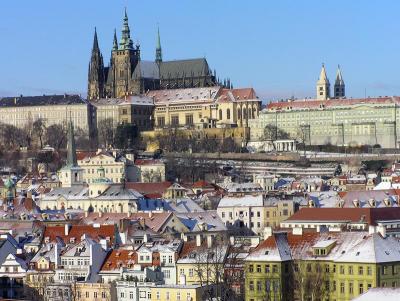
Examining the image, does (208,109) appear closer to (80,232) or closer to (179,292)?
(80,232)

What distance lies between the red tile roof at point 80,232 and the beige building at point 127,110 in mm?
129555

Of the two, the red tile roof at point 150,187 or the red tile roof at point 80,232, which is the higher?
the red tile roof at point 80,232

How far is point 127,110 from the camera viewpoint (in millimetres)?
194000

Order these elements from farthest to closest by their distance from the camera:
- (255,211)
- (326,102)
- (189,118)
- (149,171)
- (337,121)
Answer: (189,118) < (326,102) < (337,121) < (149,171) < (255,211)

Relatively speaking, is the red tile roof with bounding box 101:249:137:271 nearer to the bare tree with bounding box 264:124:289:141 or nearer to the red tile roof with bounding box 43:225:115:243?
the red tile roof with bounding box 43:225:115:243

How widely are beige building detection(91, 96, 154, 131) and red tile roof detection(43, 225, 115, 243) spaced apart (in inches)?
5101

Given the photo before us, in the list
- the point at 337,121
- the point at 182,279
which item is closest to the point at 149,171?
the point at 337,121

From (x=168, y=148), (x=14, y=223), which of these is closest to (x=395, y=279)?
(x=14, y=223)

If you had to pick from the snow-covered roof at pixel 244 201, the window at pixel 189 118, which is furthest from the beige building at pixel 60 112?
the snow-covered roof at pixel 244 201

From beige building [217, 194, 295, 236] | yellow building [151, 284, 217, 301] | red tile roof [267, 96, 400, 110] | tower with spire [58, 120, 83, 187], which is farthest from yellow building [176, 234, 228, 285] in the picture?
red tile roof [267, 96, 400, 110]

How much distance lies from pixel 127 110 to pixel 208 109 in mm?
11393

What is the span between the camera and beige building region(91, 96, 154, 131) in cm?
19388

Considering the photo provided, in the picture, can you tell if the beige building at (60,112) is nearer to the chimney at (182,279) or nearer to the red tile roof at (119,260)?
the red tile roof at (119,260)

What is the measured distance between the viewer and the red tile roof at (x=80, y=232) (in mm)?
61031
